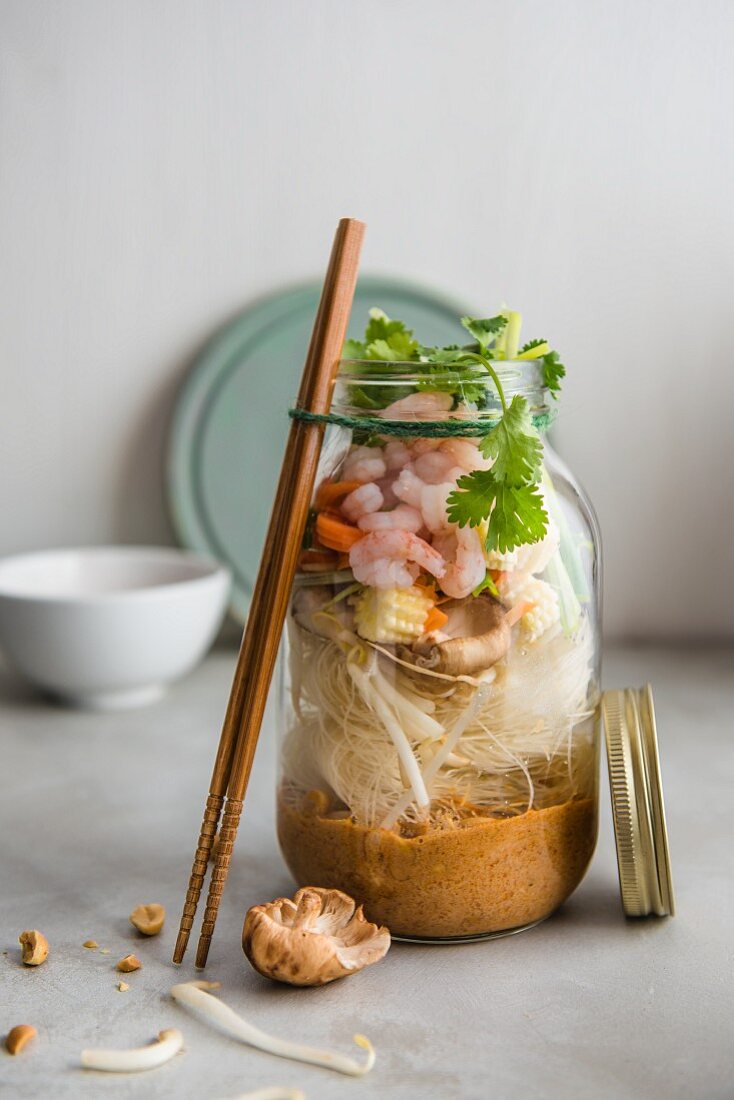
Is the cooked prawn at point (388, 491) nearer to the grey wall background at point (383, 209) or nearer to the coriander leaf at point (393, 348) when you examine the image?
the coriander leaf at point (393, 348)

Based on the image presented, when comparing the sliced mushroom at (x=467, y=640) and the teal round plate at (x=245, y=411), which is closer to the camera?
the sliced mushroom at (x=467, y=640)

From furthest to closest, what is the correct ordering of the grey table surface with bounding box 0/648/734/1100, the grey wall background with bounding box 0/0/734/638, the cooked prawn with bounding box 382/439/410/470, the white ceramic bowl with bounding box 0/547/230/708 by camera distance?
the grey wall background with bounding box 0/0/734/638, the white ceramic bowl with bounding box 0/547/230/708, the cooked prawn with bounding box 382/439/410/470, the grey table surface with bounding box 0/648/734/1100

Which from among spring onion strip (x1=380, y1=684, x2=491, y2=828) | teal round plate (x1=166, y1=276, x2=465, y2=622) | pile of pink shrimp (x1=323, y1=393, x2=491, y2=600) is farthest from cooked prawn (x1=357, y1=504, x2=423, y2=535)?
teal round plate (x1=166, y1=276, x2=465, y2=622)

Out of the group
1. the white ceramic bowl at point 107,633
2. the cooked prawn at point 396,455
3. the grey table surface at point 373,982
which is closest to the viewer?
the grey table surface at point 373,982

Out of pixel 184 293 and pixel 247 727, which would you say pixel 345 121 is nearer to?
pixel 184 293

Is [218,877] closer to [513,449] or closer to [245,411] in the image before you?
[513,449]

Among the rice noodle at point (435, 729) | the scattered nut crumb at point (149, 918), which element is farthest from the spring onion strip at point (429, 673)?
→ the scattered nut crumb at point (149, 918)

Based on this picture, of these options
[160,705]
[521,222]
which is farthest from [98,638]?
[521,222]

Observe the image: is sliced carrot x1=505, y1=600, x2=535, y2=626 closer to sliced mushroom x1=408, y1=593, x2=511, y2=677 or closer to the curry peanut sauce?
sliced mushroom x1=408, y1=593, x2=511, y2=677
